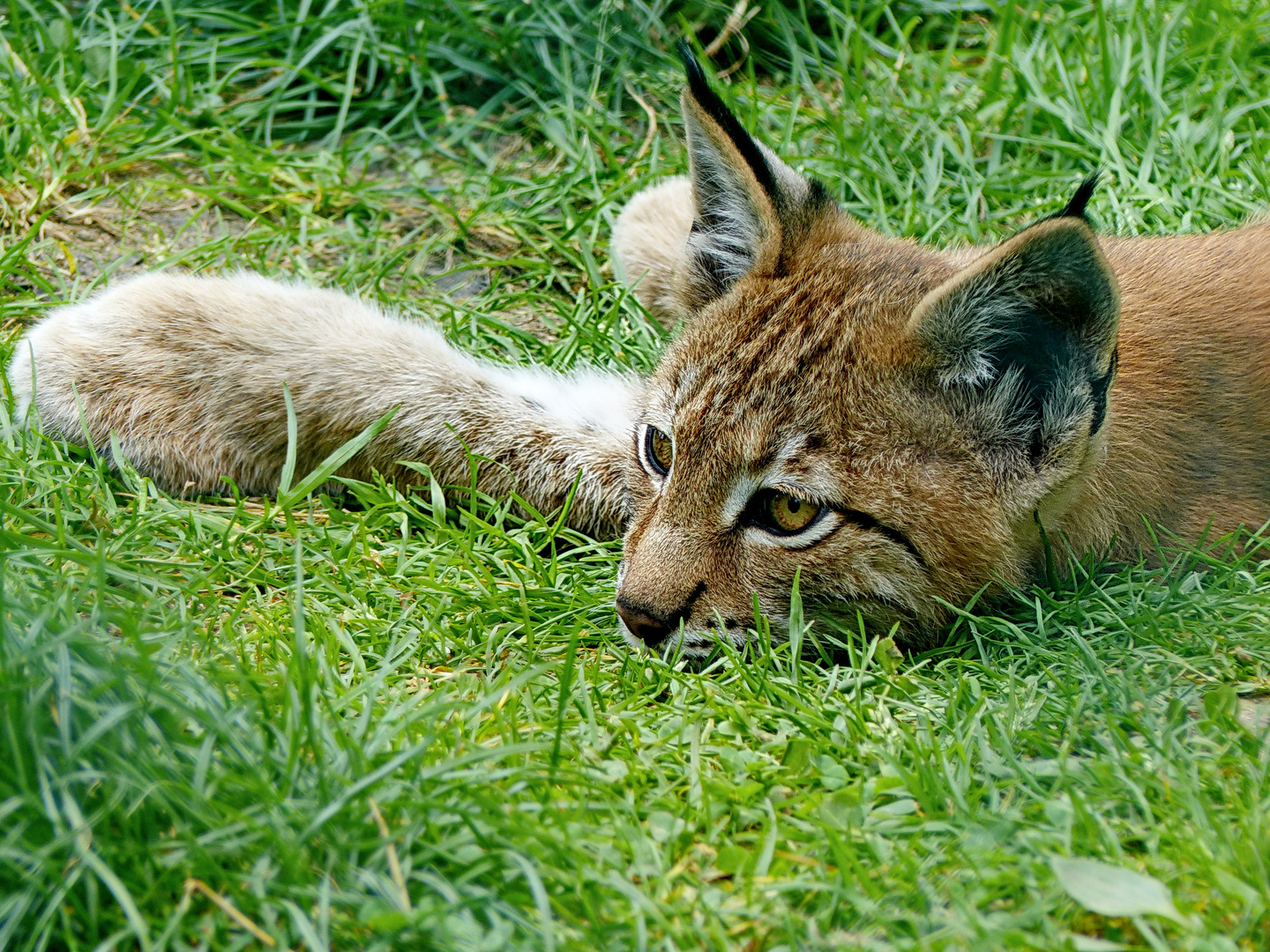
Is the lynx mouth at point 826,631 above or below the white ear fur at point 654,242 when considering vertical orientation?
below

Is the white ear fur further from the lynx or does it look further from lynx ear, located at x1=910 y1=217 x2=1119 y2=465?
lynx ear, located at x1=910 y1=217 x2=1119 y2=465

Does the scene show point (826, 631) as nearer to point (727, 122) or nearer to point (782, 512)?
point (782, 512)

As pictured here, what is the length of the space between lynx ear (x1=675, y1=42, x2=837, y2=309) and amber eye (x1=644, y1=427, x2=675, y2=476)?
65cm

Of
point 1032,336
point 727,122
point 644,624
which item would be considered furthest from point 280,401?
point 1032,336

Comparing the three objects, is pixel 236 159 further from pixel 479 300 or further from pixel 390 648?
pixel 390 648

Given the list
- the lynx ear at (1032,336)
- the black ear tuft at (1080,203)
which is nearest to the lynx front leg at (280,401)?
the lynx ear at (1032,336)

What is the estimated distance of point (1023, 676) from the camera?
11.2ft

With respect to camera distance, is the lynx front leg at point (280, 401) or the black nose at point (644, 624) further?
the lynx front leg at point (280, 401)

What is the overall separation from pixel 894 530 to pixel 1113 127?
3.40 m

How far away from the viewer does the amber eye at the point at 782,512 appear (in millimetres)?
3562

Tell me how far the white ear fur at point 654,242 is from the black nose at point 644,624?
2.15 meters

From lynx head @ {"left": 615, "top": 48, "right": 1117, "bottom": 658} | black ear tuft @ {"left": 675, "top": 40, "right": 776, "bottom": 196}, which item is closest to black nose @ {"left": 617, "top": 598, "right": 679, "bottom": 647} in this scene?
lynx head @ {"left": 615, "top": 48, "right": 1117, "bottom": 658}

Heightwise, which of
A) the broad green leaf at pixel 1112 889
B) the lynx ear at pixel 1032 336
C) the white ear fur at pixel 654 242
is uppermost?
the lynx ear at pixel 1032 336

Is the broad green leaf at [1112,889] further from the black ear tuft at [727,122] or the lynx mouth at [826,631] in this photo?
the black ear tuft at [727,122]
